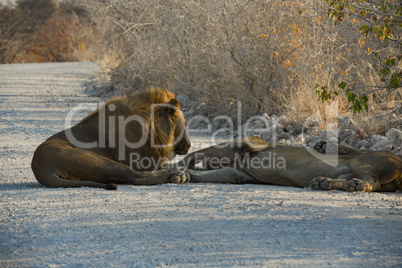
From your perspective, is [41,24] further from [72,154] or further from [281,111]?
[72,154]

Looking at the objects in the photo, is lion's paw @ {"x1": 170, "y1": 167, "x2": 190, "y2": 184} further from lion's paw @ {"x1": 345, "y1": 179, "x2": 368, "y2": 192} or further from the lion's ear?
lion's paw @ {"x1": 345, "y1": 179, "x2": 368, "y2": 192}

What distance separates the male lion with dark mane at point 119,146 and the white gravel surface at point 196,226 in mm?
189

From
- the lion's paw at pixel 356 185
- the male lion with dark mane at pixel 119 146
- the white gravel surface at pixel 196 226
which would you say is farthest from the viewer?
the lion's paw at pixel 356 185

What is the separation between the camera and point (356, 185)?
5387 millimetres

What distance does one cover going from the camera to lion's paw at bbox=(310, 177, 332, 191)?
17.9 ft

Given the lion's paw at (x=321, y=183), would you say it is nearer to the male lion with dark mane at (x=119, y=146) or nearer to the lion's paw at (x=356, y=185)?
the lion's paw at (x=356, y=185)

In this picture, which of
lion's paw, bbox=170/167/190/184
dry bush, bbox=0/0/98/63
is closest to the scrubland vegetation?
lion's paw, bbox=170/167/190/184

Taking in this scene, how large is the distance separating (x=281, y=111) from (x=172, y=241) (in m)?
6.75

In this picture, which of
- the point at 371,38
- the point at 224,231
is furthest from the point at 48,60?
the point at 224,231

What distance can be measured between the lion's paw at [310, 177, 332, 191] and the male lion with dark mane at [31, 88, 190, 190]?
1.40 metres

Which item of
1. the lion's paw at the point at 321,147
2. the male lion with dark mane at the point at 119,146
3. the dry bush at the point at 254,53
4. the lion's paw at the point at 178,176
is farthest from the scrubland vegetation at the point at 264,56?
the lion's paw at the point at 178,176

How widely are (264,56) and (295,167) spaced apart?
4.87 metres

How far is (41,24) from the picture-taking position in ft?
111

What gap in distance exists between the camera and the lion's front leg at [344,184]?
5.39 m
